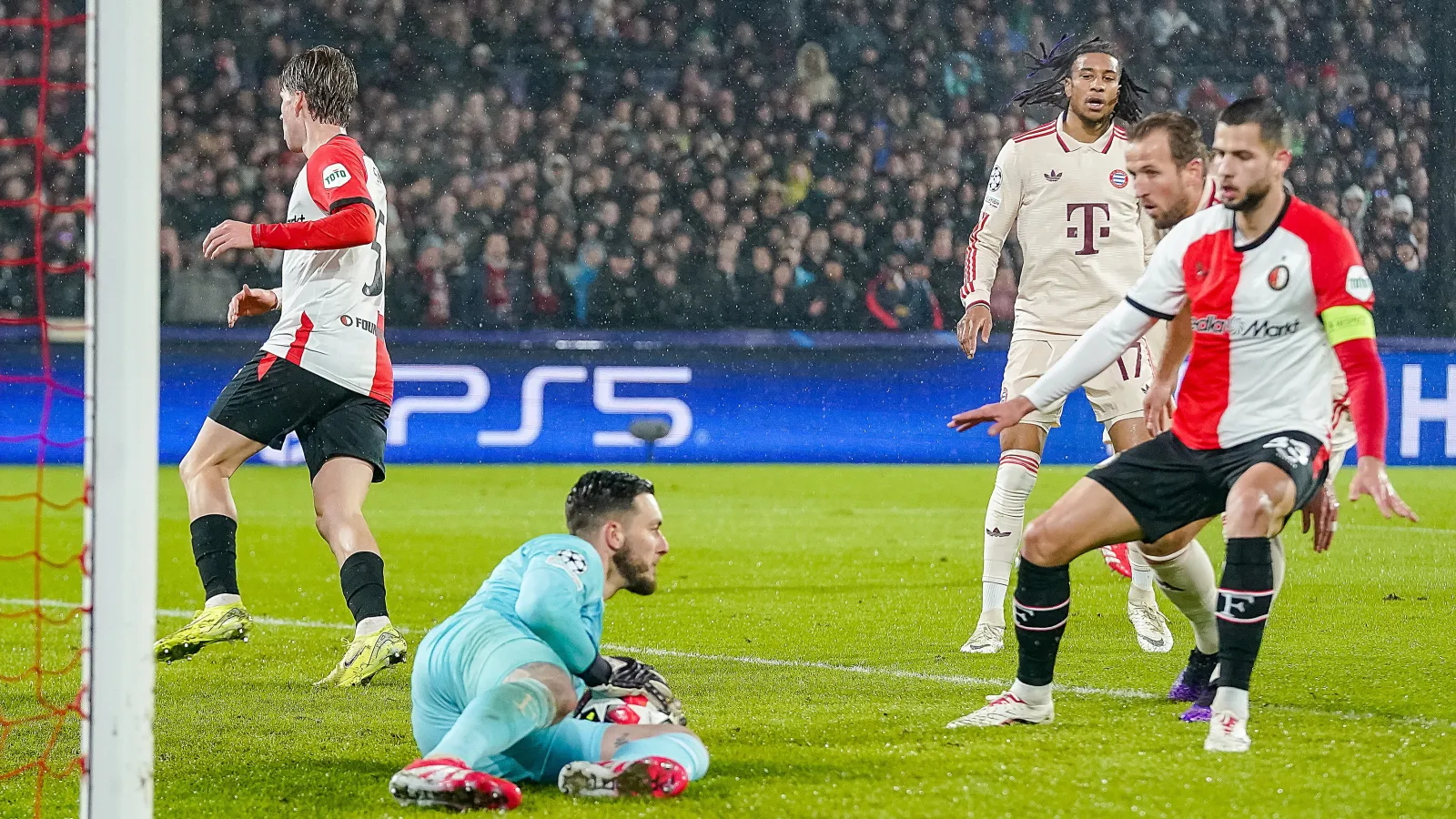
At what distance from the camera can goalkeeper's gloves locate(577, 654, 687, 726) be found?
151 inches

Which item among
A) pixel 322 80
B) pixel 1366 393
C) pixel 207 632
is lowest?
pixel 207 632

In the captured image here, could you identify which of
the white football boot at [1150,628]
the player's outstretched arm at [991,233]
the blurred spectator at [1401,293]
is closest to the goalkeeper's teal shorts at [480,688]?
the white football boot at [1150,628]

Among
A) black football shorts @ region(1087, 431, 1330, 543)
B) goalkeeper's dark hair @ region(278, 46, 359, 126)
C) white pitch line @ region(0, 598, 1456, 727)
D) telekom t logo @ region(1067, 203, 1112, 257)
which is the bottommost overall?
white pitch line @ region(0, 598, 1456, 727)

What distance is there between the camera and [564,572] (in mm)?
3703

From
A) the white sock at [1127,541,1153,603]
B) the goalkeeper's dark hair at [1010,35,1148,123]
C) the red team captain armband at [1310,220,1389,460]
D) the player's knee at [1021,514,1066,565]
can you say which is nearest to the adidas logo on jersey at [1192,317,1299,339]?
the red team captain armband at [1310,220,1389,460]

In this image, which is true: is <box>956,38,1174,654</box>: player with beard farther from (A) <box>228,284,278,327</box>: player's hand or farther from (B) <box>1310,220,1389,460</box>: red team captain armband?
(A) <box>228,284,278,327</box>: player's hand

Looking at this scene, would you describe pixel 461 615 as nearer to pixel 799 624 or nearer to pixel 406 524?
pixel 799 624

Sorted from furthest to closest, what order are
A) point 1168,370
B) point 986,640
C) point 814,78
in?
1. point 814,78
2. point 986,640
3. point 1168,370

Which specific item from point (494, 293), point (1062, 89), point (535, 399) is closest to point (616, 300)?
point (494, 293)

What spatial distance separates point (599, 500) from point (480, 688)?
53 cm

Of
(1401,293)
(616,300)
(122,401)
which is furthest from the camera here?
(1401,293)

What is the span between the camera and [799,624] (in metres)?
6.71

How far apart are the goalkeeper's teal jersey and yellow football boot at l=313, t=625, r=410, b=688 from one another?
1313 mm

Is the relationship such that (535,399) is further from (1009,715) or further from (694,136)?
(1009,715)
